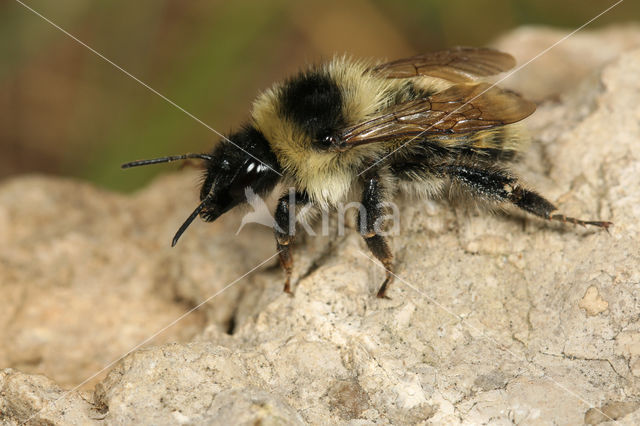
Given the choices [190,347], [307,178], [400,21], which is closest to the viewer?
[190,347]

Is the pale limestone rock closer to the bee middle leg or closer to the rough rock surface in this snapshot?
the rough rock surface

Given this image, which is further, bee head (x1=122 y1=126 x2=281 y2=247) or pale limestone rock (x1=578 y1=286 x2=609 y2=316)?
bee head (x1=122 y1=126 x2=281 y2=247)

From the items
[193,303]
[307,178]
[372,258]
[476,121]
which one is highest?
[476,121]

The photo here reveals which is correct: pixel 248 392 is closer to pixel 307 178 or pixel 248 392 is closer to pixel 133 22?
pixel 307 178

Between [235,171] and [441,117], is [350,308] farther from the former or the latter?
[441,117]

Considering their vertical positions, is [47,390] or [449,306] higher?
[449,306]

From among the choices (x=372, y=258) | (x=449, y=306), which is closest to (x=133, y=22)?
(x=372, y=258)

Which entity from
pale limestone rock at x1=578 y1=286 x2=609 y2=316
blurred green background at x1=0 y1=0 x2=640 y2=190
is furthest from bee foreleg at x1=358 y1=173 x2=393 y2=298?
blurred green background at x1=0 y1=0 x2=640 y2=190
